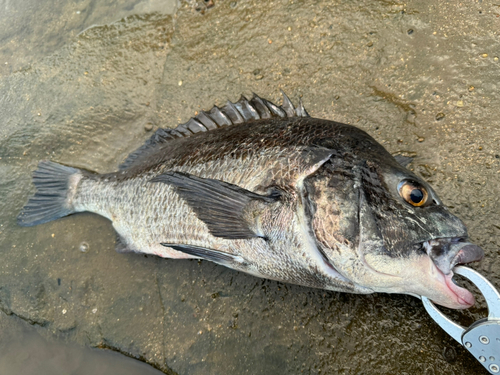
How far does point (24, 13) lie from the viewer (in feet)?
12.3

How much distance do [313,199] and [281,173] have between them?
0.26 m

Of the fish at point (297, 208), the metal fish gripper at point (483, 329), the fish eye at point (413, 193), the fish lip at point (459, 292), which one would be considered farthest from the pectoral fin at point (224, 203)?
the metal fish gripper at point (483, 329)

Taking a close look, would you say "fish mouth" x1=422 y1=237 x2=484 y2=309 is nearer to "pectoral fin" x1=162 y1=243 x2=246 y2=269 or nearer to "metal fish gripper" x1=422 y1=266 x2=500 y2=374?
"metal fish gripper" x1=422 y1=266 x2=500 y2=374

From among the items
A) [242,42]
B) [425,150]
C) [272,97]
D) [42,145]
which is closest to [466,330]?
[425,150]

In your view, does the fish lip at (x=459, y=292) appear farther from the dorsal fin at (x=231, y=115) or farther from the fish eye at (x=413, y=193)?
the dorsal fin at (x=231, y=115)

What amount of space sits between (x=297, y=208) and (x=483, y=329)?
1.21 metres

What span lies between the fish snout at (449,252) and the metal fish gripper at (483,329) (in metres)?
0.15

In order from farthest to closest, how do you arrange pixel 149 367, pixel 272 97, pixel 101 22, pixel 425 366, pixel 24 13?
pixel 24 13 → pixel 101 22 → pixel 272 97 → pixel 149 367 → pixel 425 366

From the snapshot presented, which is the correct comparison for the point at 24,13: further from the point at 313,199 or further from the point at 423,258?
the point at 423,258

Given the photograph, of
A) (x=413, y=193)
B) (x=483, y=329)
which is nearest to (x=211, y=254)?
(x=413, y=193)

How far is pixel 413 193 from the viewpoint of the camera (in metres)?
1.71

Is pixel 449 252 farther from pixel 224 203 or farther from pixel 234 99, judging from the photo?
pixel 234 99

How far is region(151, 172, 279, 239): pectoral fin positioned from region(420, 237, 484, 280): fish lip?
34.2 inches

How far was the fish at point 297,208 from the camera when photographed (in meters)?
1.62
